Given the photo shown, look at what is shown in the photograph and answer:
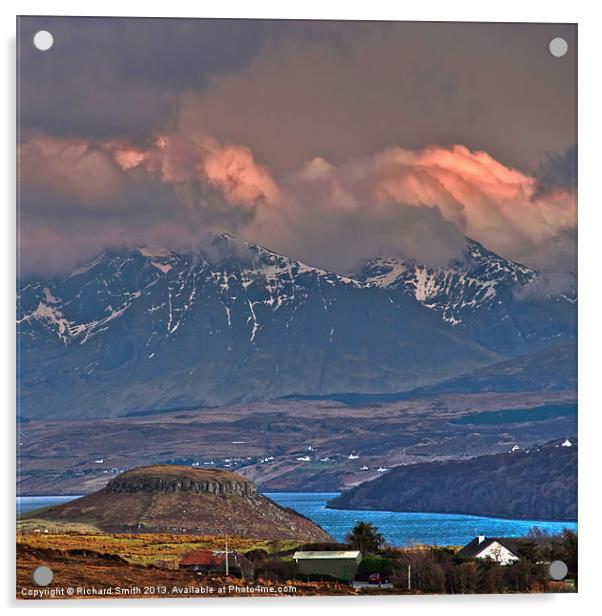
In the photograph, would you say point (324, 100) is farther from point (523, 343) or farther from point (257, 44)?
point (523, 343)

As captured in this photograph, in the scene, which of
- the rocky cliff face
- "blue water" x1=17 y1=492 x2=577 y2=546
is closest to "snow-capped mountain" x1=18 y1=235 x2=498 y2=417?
the rocky cliff face

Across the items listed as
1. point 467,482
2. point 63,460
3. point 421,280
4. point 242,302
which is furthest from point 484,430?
point 63,460

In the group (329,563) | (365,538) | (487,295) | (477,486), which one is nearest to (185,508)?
(329,563)

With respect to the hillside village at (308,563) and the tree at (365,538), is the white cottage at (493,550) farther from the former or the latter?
the tree at (365,538)

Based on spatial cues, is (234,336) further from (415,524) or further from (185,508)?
(415,524)

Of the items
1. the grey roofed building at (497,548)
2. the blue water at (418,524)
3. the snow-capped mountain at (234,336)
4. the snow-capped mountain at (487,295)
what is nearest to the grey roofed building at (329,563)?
the blue water at (418,524)
